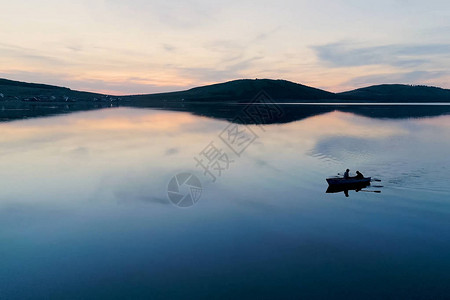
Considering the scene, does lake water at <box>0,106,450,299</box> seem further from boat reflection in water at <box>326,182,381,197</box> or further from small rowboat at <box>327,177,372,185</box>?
small rowboat at <box>327,177,372,185</box>

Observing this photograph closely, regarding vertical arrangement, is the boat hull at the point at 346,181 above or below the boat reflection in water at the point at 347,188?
above

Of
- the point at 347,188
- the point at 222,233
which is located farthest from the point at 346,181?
the point at 222,233

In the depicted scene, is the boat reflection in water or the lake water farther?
the boat reflection in water

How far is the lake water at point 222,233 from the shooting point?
14258 mm

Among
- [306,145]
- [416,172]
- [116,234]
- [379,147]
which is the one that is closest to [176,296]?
[116,234]

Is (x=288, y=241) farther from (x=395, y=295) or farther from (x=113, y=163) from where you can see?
(x=113, y=163)

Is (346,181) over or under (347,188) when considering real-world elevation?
over

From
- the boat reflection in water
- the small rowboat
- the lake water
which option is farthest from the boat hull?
the lake water

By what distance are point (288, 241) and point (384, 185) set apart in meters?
18.1

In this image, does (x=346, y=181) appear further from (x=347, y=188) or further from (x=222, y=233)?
(x=222, y=233)

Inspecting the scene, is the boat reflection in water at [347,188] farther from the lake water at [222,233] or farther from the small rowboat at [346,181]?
the lake water at [222,233]

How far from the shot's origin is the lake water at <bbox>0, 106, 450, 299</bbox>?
14258mm

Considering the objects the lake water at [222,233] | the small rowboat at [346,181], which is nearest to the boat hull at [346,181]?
the small rowboat at [346,181]

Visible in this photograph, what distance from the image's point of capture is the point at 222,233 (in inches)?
777
